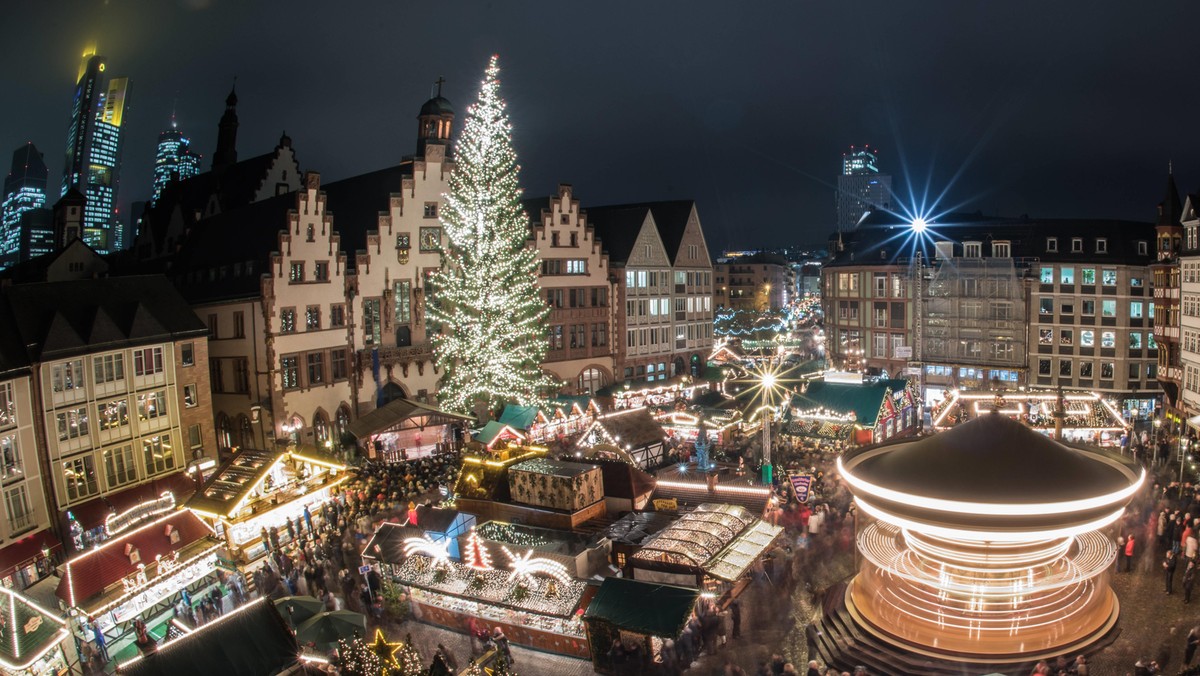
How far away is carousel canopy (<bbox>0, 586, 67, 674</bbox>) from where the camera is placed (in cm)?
1444

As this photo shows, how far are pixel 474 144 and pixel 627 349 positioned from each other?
17664 mm

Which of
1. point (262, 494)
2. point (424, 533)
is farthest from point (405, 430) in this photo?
point (424, 533)

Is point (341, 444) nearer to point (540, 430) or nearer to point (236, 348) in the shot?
point (236, 348)

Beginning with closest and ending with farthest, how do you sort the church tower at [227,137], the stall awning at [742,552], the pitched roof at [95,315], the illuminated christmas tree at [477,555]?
the stall awning at [742,552], the illuminated christmas tree at [477,555], the pitched roof at [95,315], the church tower at [227,137]

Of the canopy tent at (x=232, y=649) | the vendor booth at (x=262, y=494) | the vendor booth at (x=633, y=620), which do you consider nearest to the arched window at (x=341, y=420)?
the vendor booth at (x=262, y=494)

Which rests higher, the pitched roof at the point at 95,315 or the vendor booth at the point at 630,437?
the pitched roof at the point at 95,315

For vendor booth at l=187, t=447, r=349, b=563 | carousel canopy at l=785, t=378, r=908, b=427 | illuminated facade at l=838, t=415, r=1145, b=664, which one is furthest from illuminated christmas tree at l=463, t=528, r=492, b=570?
carousel canopy at l=785, t=378, r=908, b=427

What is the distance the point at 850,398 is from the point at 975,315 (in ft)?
71.2

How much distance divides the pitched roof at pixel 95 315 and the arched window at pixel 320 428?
297 inches

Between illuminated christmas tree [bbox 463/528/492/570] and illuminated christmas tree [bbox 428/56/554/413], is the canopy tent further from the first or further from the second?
illuminated christmas tree [bbox 428/56/554/413]

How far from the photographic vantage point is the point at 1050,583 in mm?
15633

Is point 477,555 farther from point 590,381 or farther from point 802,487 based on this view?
point 590,381

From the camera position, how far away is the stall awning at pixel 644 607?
1608cm

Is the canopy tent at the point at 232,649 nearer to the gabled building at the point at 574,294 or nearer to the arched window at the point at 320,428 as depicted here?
the arched window at the point at 320,428
